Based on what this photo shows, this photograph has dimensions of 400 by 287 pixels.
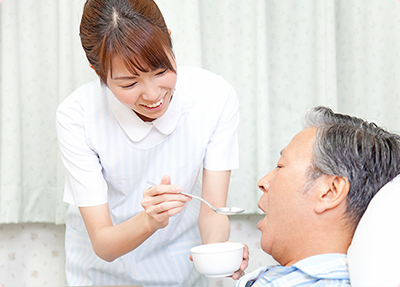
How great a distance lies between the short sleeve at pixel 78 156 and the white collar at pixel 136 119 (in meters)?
0.12

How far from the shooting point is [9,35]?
6.36ft

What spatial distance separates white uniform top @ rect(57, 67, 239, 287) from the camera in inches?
51.8

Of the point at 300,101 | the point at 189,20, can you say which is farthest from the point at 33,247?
the point at 300,101

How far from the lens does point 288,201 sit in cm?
104

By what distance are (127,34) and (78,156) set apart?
1.64 ft

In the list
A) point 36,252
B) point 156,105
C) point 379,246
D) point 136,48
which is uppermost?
point 136,48

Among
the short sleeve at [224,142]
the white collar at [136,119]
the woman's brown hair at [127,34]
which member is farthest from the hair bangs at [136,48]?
the short sleeve at [224,142]

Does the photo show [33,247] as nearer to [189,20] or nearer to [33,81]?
[33,81]

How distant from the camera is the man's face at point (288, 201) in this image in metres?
1.02

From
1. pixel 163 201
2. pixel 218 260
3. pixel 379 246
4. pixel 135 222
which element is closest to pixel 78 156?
pixel 135 222

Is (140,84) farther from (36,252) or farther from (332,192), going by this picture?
(36,252)

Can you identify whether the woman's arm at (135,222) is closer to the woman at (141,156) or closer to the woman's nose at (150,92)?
the woman at (141,156)

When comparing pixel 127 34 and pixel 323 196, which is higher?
pixel 127 34

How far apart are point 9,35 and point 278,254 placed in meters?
1.73
